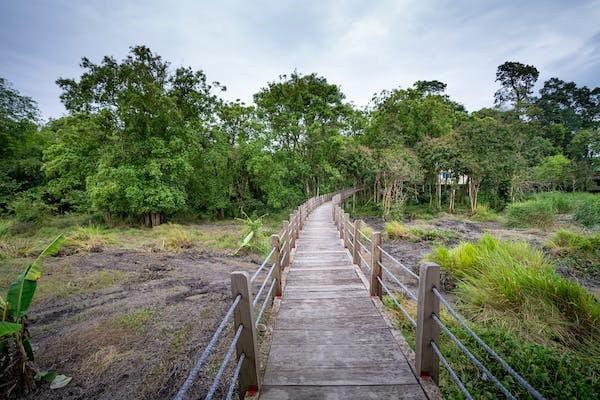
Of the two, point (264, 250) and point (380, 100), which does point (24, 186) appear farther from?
point (380, 100)

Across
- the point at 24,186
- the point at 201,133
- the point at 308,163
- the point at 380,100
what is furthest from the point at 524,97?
the point at 24,186

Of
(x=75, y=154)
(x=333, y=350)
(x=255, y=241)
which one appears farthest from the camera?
(x=75, y=154)

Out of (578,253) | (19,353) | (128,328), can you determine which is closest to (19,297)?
(19,353)

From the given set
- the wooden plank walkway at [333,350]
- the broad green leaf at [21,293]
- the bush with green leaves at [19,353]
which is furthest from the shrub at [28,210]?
the wooden plank walkway at [333,350]

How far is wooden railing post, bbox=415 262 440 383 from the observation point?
8.14 ft

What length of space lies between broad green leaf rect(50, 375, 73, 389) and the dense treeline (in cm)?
1533

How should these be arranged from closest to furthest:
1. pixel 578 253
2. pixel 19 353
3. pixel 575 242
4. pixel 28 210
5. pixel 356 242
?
pixel 19 353
pixel 356 242
pixel 578 253
pixel 575 242
pixel 28 210

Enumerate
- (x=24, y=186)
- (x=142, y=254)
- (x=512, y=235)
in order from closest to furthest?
(x=142, y=254)
(x=512, y=235)
(x=24, y=186)

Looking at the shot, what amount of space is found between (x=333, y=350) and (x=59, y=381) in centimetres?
438

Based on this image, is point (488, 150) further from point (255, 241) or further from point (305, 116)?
point (255, 241)

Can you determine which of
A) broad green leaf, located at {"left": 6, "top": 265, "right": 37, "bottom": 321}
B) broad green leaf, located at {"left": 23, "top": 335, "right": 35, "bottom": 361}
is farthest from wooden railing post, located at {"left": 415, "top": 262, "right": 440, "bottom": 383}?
broad green leaf, located at {"left": 23, "top": 335, "right": 35, "bottom": 361}

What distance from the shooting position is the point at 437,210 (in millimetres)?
25750

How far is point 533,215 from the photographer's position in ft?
54.5

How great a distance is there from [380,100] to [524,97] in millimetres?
29821
